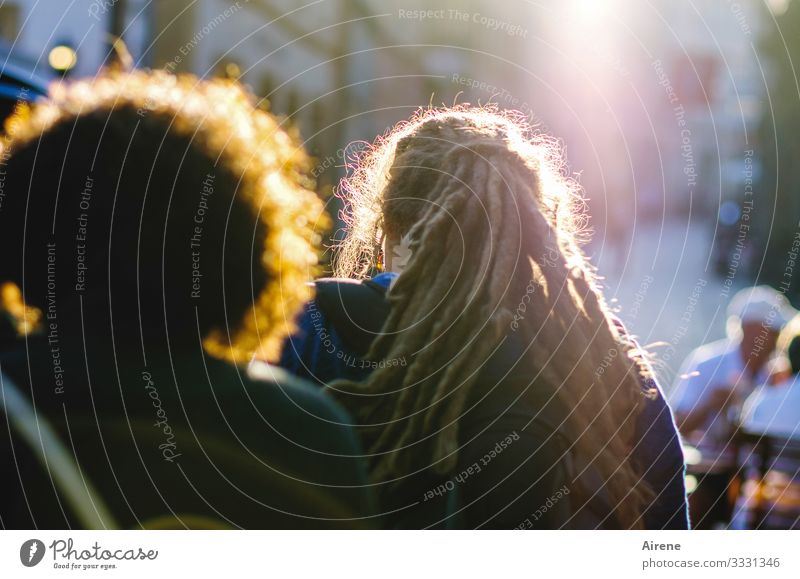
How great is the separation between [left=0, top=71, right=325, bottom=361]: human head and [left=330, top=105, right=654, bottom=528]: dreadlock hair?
128 millimetres

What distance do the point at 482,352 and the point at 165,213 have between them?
0.36 meters

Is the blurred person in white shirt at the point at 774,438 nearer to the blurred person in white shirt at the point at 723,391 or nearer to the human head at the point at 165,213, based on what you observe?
the blurred person in white shirt at the point at 723,391

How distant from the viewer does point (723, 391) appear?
1.61 meters

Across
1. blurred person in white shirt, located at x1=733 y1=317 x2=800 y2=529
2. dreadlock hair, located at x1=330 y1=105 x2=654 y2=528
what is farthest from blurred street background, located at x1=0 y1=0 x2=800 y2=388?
blurred person in white shirt, located at x1=733 y1=317 x2=800 y2=529

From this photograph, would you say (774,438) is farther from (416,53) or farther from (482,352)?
(416,53)

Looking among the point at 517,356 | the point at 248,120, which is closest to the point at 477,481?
the point at 517,356

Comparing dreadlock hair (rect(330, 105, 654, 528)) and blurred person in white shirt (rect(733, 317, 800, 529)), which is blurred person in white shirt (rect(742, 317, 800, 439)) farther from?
dreadlock hair (rect(330, 105, 654, 528))

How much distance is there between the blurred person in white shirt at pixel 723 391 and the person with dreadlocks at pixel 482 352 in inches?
23.9

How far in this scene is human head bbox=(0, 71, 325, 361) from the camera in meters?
0.65

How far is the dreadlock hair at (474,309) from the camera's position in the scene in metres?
0.80

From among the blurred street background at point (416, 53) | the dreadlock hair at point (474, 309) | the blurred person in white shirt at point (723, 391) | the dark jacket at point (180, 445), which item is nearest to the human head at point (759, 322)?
the blurred person in white shirt at point (723, 391)

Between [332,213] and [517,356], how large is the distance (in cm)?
31

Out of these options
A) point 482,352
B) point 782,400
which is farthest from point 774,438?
point 482,352
